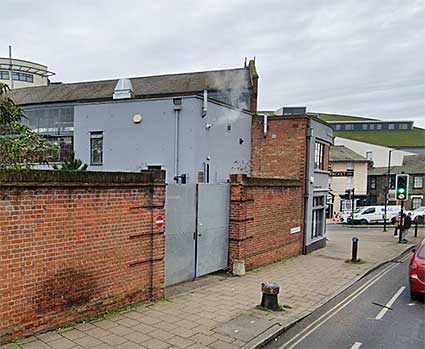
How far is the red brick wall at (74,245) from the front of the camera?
5.55m

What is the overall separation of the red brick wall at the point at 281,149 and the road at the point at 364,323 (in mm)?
6457

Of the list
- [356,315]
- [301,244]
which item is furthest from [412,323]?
[301,244]

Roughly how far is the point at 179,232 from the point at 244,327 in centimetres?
305

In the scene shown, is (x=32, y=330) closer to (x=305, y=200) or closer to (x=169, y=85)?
(x=305, y=200)

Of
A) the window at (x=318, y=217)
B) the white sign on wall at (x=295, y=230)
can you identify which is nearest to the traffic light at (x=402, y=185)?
the window at (x=318, y=217)

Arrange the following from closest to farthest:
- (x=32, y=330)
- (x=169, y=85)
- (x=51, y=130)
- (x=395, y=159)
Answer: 1. (x=32, y=330)
2. (x=51, y=130)
3. (x=169, y=85)
4. (x=395, y=159)

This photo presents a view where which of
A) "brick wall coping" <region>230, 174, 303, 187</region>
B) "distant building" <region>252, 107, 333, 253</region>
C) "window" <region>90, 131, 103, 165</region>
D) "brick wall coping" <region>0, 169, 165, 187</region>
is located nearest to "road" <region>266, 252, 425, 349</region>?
"brick wall coping" <region>0, 169, 165, 187</region>

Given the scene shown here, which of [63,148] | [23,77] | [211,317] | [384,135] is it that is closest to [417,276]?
[211,317]

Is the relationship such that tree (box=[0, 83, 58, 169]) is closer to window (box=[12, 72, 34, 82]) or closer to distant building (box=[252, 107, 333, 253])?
distant building (box=[252, 107, 333, 253])

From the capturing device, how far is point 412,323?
7543 millimetres

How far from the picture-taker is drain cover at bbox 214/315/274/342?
6.43 m

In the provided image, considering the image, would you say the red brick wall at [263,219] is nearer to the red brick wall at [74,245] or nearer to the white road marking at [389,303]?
the red brick wall at [74,245]

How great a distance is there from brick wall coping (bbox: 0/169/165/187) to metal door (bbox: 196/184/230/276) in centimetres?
223

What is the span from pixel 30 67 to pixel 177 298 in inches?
2086
